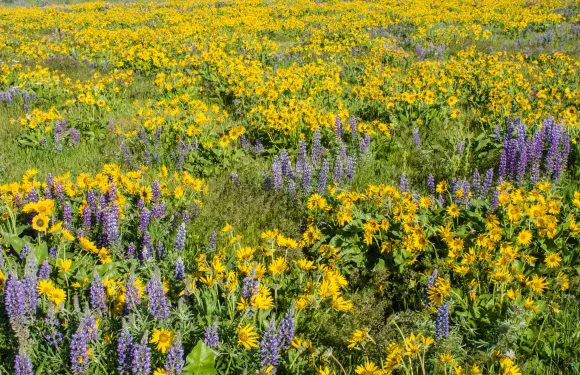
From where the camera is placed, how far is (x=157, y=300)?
2689 millimetres

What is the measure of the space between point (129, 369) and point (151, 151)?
167 inches

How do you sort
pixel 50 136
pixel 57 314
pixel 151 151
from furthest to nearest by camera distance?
pixel 50 136, pixel 151 151, pixel 57 314

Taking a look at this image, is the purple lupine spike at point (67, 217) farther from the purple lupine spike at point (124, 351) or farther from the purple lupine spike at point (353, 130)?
the purple lupine spike at point (353, 130)

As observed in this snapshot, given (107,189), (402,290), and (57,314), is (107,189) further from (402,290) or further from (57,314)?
(402,290)

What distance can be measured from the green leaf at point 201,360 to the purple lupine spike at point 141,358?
213 mm

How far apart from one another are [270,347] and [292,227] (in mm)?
2027

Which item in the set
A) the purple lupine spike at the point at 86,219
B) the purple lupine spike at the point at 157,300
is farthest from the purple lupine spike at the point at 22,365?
the purple lupine spike at the point at 86,219

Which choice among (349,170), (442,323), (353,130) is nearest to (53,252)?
(442,323)

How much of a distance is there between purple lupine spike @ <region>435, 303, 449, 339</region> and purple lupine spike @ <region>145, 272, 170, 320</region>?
1.52m

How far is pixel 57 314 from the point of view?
2.86 meters

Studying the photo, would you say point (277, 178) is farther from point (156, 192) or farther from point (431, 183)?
point (431, 183)

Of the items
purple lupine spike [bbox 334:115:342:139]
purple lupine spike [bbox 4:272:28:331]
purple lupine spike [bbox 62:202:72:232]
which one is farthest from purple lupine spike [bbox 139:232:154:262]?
purple lupine spike [bbox 334:115:342:139]

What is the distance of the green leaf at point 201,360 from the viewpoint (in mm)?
2500

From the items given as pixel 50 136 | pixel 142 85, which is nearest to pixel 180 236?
pixel 50 136
